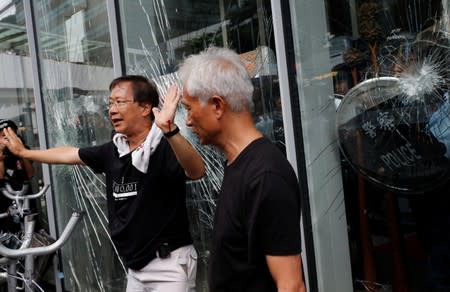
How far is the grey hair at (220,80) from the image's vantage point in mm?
1354

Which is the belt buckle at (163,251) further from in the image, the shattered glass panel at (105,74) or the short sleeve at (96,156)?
the shattered glass panel at (105,74)

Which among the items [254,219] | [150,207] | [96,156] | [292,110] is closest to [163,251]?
[150,207]

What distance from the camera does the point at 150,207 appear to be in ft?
6.79

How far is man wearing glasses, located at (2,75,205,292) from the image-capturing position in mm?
2064

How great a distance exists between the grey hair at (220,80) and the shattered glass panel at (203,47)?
1307 millimetres

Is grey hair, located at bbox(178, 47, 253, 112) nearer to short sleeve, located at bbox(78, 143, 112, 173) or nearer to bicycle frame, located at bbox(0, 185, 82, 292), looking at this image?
short sleeve, located at bbox(78, 143, 112, 173)

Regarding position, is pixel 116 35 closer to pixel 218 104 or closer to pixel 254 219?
pixel 218 104

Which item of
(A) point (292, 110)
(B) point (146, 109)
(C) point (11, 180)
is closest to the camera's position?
(B) point (146, 109)

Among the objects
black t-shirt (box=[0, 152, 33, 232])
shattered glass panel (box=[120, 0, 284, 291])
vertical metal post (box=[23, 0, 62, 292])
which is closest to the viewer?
shattered glass panel (box=[120, 0, 284, 291])

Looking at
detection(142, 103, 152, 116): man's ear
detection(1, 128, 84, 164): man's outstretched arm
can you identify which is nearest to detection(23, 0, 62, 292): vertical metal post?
detection(1, 128, 84, 164): man's outstretched arm

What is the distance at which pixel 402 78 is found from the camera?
225 cm

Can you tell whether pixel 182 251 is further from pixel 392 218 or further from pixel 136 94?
pixel 392 218

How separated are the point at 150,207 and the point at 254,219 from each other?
94 centimetres

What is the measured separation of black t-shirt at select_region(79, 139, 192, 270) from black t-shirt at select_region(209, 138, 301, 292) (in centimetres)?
70
